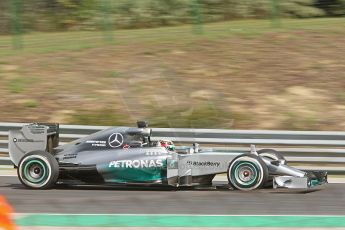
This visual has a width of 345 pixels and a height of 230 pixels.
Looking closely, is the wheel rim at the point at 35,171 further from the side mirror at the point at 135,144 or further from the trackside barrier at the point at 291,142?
the trackside barrier at the point at 291,142

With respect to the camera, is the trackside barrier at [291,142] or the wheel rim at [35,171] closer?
the wheel rim at [35,171]

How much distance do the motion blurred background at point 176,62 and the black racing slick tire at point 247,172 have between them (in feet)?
6.21

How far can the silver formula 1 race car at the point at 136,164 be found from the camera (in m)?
10.4

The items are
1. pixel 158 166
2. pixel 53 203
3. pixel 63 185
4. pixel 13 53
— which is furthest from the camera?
pixel 13 53

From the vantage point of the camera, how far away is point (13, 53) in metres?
18.7

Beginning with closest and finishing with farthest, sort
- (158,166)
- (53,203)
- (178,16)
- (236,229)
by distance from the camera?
(236,229)
(53,203)
(158,166)
(178,16)

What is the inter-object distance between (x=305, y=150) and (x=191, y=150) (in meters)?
2.83

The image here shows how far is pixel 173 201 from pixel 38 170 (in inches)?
81.0

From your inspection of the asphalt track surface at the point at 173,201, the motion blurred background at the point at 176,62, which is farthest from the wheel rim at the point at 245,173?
the motion blurred background at the point at 176,62

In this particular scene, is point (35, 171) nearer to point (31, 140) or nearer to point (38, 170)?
point (38, 170)

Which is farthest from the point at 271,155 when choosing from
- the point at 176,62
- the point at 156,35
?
the point at 156,35

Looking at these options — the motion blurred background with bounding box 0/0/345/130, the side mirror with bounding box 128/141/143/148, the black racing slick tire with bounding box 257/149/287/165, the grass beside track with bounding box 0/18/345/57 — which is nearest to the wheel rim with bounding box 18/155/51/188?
the side mirror with bounding box 128/141/143/148

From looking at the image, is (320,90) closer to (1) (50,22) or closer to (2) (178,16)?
(2) (178,16)

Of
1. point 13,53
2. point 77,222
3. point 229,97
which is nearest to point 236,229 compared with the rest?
point 77,222
